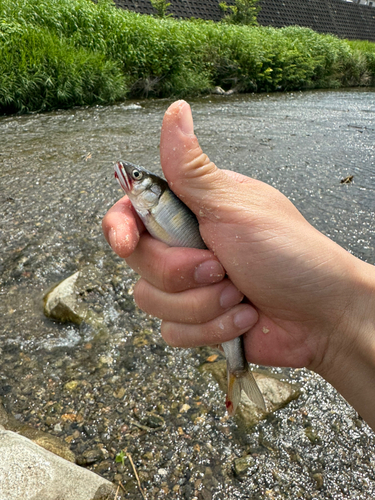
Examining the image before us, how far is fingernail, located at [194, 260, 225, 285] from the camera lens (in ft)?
6.89

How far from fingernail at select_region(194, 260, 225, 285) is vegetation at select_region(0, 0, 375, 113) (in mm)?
9345

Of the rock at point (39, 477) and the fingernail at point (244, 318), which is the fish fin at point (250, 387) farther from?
the rock at point (39, 477)

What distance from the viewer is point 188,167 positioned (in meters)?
1.95

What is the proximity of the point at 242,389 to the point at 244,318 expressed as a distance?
0.40 metres

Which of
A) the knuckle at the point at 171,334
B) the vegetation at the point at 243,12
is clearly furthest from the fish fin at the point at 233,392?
the vegetation at the point at 243,12

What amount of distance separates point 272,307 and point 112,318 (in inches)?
67.4

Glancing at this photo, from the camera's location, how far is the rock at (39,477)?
6.13 ft

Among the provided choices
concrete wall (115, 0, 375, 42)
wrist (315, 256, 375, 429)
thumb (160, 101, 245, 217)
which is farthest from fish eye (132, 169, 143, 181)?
concrete wall (115, 0, 375, 42)

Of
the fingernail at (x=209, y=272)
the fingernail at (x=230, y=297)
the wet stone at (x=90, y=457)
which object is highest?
the fingernail at (x=209, y=272)

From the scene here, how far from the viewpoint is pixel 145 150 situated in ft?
24.1

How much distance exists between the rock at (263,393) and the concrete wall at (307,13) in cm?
2105

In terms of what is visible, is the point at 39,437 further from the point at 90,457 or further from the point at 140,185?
the point at 140,185

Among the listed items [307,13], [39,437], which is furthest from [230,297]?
[307,13]

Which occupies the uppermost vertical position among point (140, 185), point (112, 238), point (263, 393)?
point (140, 185)
